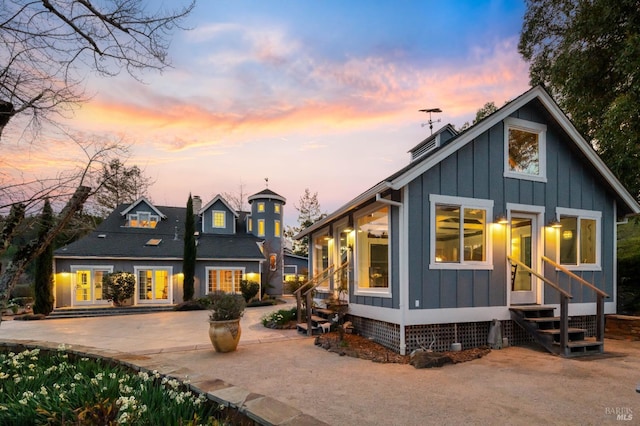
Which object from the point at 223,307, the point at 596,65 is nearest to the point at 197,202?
the point at 223,307

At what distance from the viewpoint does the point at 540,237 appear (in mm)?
8391

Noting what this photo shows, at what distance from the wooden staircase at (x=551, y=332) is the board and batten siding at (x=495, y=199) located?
420 mm

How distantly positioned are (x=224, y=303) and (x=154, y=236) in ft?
48.7

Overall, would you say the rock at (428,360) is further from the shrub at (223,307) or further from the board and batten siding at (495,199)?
the shrub at (223,307)

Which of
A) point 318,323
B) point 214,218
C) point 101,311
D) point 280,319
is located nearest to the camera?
point 318,323

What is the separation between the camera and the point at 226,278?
63.9ft

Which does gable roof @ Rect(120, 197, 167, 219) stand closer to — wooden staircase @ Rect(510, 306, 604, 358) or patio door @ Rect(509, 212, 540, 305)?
patio door @ Rect(509, 212, 540, 305)

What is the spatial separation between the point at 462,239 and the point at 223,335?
200 inches

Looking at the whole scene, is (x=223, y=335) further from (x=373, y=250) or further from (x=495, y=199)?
Result: (x=495, y=199)

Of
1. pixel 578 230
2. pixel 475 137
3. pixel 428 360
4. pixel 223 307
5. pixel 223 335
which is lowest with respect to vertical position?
pixel 428 360

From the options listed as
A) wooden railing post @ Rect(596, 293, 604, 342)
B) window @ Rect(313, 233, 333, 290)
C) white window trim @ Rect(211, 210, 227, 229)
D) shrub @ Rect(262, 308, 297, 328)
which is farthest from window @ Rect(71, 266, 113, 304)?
wooden railing post @ Rect(596, 293, 604, 342)

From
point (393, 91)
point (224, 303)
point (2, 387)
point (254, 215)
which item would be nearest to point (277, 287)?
point (254, 215)

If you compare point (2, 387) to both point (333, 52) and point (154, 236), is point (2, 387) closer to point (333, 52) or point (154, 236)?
point (333, 52)

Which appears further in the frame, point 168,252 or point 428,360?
point 168,252
